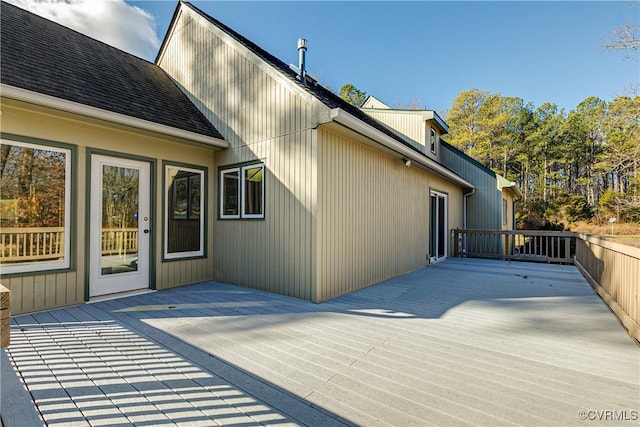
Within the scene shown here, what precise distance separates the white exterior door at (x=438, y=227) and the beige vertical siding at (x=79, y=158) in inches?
252

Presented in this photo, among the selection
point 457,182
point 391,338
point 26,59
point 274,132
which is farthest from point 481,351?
point 457,182

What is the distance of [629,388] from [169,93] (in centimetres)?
748

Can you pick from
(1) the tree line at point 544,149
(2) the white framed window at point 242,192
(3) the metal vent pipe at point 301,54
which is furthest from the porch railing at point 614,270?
(1) the tree line at point 544,149

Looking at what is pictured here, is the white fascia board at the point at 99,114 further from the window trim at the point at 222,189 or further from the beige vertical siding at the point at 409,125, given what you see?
the beige vertical siding at the point at 409,125

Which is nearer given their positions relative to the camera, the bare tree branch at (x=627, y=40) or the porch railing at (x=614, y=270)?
the porch railing at (x=614, y=270)

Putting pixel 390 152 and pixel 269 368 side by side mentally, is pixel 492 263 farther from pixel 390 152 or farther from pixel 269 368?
pixel 269 368

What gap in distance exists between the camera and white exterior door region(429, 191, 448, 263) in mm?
8586

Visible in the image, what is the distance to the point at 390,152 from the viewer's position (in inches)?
234

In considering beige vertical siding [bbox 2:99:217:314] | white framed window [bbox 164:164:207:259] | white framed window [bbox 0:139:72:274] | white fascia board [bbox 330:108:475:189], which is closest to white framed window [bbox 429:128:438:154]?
white fascia board [bbox 330:108:475:189]

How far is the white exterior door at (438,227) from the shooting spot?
28.2ft

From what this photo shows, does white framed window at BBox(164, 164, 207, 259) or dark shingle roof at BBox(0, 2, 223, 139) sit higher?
dark shingle roof at BBox(0, 2, 223, 139)

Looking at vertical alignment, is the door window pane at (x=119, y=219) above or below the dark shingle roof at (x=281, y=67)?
below

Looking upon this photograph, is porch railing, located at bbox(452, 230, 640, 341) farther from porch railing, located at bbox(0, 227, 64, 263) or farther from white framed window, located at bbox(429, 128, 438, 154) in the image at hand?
porch railing, located at bbox(0, 227, 64, 263)

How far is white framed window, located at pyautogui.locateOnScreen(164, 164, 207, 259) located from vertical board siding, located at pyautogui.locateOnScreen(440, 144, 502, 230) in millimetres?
9464
